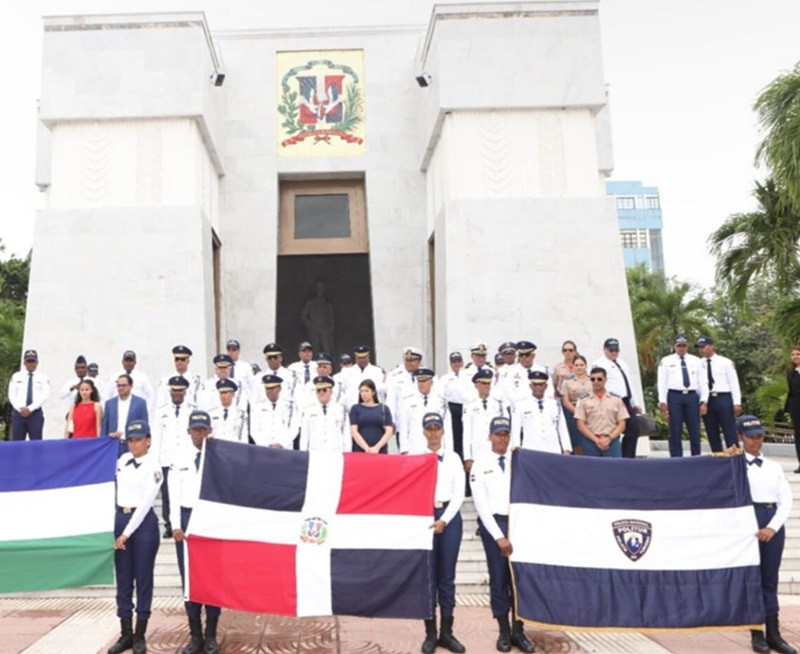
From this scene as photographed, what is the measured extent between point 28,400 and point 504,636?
707 cm

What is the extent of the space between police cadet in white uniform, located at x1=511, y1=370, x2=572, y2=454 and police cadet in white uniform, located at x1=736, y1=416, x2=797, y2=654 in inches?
88.2

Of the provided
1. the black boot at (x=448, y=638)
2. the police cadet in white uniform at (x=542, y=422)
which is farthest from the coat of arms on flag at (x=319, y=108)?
the black boot at (x=448, y=638)

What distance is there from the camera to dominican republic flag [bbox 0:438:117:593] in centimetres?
586

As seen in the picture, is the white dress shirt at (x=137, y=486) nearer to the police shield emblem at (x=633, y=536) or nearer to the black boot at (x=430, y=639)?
the black boot at (x=430, y=639)

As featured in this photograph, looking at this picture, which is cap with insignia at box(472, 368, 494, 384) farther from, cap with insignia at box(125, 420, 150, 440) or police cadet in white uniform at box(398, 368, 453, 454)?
cap with insignia at box(125, 420, 150, 440)

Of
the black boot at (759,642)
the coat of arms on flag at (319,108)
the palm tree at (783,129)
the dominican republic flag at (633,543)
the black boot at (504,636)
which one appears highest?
the coat of arms on flag at (319,108)

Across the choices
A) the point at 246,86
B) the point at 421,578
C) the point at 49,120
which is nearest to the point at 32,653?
the point at 421,578

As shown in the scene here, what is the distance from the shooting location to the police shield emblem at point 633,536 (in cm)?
541

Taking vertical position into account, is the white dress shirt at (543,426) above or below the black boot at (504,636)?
above

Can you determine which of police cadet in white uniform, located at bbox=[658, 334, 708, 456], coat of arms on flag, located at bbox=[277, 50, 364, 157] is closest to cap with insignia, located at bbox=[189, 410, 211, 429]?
police cadet in white uniform, located at bbox=[658, 334, 708, 456]

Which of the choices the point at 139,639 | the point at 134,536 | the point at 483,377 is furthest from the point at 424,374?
the point at 139,639

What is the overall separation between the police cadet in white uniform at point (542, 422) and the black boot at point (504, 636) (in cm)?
246

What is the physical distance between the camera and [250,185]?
1611 cm

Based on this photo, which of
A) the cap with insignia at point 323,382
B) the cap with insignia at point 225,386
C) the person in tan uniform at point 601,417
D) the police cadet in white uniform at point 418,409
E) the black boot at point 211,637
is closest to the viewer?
the black boot at point 211,637
